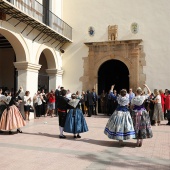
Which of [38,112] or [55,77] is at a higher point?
[55,77]

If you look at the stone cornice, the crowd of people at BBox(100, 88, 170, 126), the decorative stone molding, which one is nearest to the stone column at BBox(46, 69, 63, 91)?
the decorative stone molding

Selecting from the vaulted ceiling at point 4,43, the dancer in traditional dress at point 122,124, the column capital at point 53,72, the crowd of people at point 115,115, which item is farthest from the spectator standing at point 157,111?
the vaulted ceiling at point 4,43

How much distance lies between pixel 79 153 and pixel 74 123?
5.92ft

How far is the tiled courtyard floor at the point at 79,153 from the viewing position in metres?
5.09

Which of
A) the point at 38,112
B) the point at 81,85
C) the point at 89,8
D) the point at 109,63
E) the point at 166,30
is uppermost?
the point at 89,8

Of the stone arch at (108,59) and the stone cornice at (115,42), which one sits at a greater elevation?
the stone cornice at (115,42)

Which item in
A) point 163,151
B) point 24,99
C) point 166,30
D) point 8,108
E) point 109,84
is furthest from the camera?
point 109,84

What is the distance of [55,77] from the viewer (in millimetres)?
16031

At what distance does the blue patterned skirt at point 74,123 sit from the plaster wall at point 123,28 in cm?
830

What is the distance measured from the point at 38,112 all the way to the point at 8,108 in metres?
5.18

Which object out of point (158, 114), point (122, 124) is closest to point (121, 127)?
point (122, 124)

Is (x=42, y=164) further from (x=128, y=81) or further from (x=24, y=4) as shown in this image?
(x=128, y=81)

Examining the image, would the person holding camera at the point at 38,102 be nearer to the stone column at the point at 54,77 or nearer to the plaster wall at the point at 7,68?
the stone column at the point at 54,77

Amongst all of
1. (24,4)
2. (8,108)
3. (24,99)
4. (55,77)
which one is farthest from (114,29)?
(8,108)
